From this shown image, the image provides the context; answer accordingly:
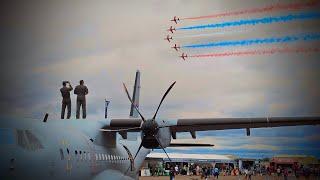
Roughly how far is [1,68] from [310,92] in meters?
14.8

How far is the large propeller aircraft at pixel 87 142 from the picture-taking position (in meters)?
8.66

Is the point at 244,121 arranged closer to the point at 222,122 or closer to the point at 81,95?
the point at 222,122

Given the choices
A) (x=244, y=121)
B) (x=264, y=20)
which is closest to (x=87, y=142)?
(x=244, y=121)

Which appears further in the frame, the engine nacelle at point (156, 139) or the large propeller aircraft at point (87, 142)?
the engine nacelle at point (156, 139)

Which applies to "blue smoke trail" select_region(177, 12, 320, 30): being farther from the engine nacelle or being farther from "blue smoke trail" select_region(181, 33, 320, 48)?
the engine nacelle

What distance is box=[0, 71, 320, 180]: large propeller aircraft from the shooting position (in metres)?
8.66

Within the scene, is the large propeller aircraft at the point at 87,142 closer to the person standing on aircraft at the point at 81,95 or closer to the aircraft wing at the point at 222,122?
the aircraft wing at the point at 222,122

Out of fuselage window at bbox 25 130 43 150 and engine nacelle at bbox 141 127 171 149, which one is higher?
engine nacelle at bbox 141 127 171 149

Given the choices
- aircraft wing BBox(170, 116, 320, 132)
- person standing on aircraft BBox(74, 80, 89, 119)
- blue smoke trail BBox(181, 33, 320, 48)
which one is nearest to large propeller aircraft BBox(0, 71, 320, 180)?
aircraft wing BBox(170, 116, 320, 132)

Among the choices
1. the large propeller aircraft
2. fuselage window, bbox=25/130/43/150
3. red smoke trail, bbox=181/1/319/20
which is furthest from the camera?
red smoke trail, bbox=181/1/319/20

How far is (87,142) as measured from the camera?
12953 mm

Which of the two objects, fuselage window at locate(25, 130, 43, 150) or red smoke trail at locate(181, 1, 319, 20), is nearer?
fuselage window at locate(25, 130, 43, 150)

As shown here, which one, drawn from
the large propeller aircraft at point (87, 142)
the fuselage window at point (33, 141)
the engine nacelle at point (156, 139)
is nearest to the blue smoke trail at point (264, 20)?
the large propeller aircraft at point (87, 142)

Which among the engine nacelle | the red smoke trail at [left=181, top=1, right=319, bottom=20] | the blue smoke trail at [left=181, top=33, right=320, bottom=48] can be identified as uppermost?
the red smoke trail at [left=181, top=1, right=319, bottom=20]
